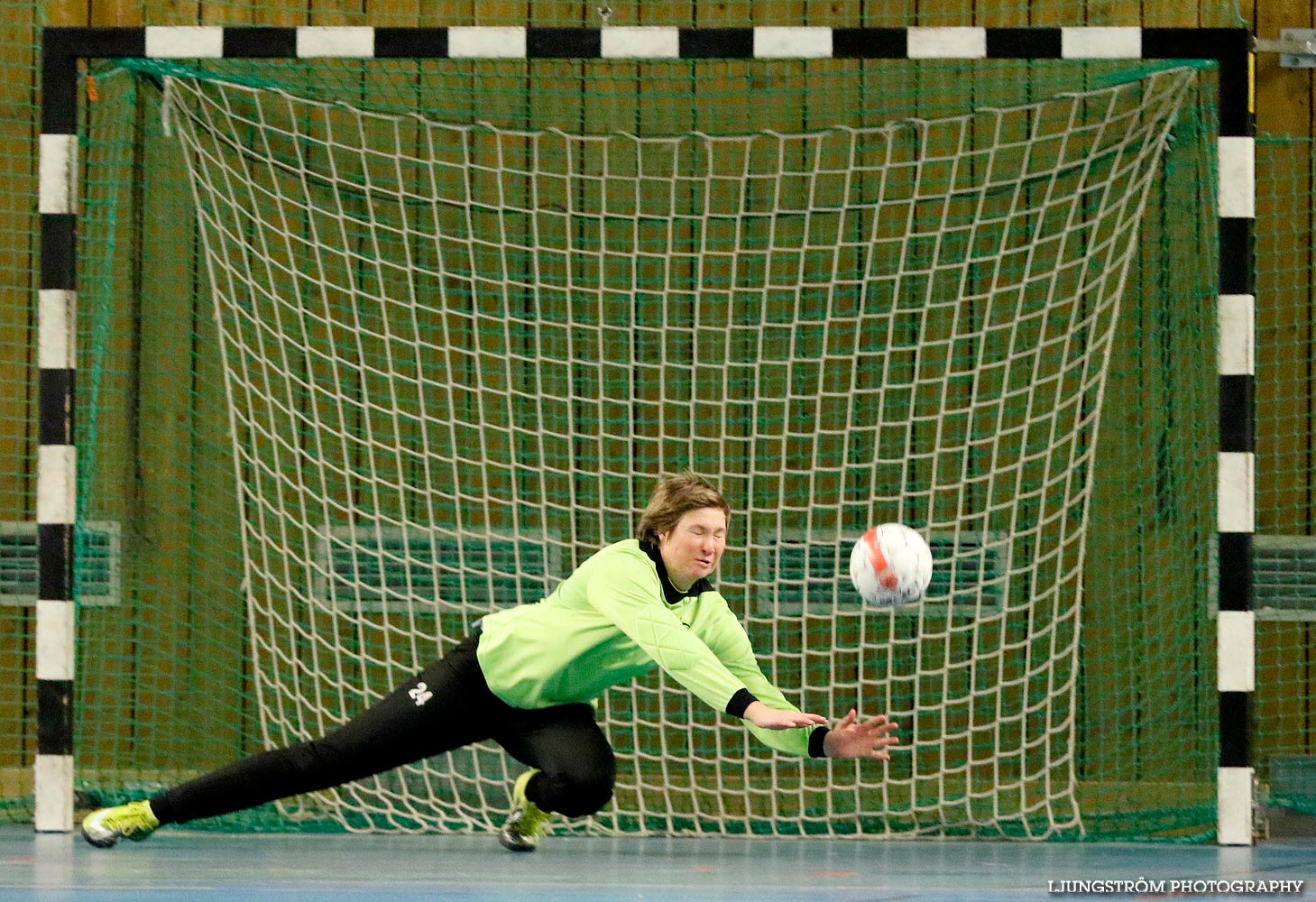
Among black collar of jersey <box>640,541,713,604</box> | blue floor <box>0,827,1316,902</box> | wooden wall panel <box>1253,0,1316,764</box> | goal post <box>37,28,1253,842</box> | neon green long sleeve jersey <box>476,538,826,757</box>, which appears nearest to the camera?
blue floor <box>0,827,1316,902</box>

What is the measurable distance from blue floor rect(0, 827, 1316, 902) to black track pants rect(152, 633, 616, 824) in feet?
0.79

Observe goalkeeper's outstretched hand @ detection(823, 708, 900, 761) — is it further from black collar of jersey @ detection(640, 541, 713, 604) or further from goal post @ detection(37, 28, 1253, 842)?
goal post @ detection(37, 28, 1253, 842)

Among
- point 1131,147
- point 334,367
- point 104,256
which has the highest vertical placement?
point 1131,147

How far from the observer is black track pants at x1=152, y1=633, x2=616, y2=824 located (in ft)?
16.7

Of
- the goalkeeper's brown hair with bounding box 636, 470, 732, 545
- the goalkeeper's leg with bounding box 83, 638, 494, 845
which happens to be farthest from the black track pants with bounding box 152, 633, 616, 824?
the goalkeeper's brown hair with bounding box 636, 470, 732, 545

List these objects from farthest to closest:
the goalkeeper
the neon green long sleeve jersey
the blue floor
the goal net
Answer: the goal net
the goalkeeper
the neon green long sleeve jersey
the blue floor

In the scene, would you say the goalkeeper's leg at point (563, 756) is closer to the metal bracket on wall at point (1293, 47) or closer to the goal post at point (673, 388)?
the goal post at point (673, 388)

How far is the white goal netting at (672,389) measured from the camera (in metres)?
6.89

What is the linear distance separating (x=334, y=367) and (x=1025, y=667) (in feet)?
10.1

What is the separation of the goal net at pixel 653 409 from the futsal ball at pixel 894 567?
5.54ft

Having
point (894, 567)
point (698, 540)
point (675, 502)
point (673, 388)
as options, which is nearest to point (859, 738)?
point (894, 567)

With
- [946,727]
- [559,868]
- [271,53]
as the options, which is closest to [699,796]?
[946,727]

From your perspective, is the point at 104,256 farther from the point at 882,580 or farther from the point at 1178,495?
the point at 1178,495

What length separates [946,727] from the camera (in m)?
7.04
